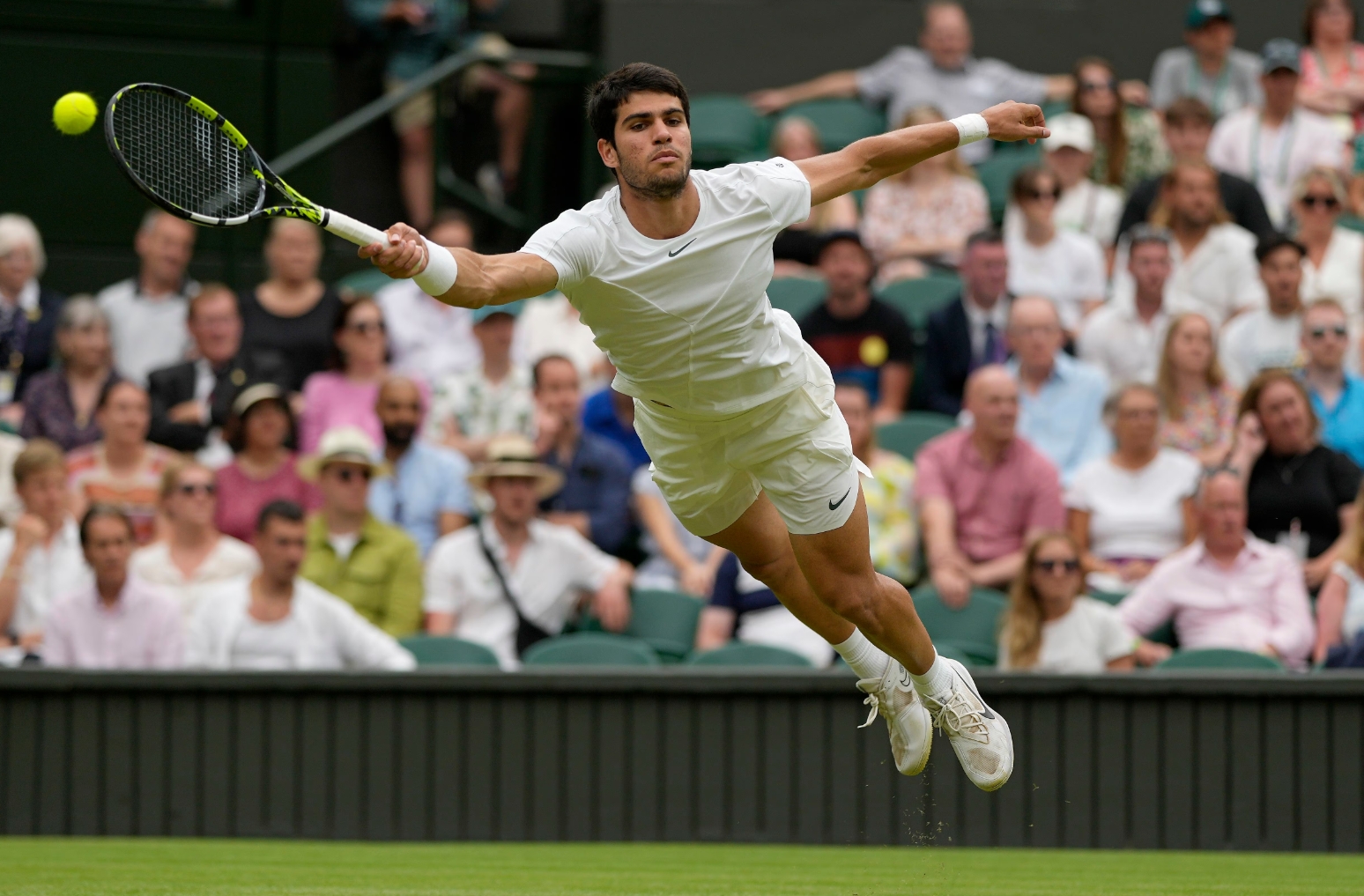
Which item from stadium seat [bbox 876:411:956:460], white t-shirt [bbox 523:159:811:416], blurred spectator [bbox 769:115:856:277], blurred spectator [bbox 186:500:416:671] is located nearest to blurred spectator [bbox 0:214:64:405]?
blurred spectator [bbox 186:500:416:671]

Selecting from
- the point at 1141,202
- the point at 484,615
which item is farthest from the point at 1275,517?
the point at 484,615

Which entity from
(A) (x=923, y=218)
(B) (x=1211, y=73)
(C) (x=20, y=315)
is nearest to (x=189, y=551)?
(C) (x=20, y=315)

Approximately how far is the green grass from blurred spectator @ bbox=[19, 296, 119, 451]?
2.46m

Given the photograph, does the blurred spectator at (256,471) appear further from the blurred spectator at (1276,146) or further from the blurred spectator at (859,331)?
the blurred spectator at (1276,146)

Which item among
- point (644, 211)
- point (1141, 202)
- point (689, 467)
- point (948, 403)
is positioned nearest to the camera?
point (644, 211)

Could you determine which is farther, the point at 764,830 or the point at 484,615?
the point at 484,615

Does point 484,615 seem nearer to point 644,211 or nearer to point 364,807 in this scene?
point 364,807

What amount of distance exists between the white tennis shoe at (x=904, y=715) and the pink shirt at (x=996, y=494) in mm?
2810

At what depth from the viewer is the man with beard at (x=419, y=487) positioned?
29.9 ft

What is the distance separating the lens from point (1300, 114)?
11.3 metres

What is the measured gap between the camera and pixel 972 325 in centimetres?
981

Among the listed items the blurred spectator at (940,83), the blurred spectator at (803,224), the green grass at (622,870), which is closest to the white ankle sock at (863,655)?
the green grass at (622,870)

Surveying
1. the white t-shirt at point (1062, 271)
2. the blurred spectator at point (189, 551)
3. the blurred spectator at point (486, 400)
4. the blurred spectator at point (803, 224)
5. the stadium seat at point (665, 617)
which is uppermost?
the blurred spectator at point (803, 224)

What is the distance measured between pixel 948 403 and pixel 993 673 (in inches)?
101
